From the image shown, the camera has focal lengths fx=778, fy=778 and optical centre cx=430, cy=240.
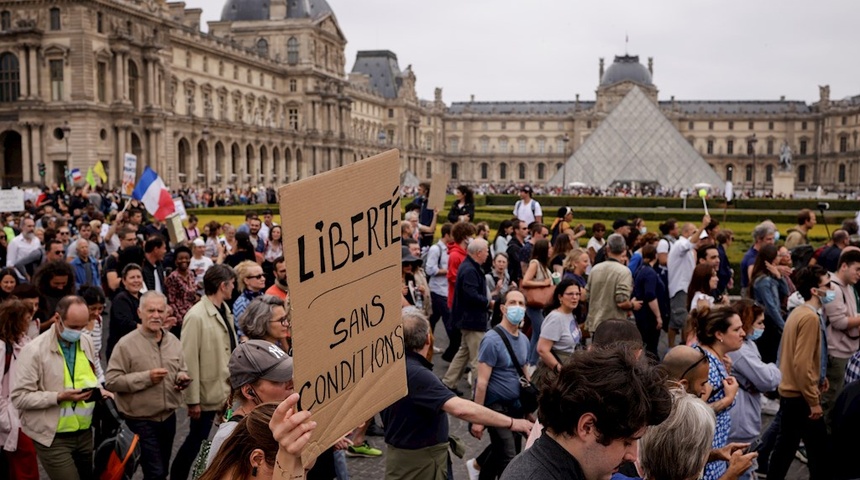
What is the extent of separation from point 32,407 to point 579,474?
338cm

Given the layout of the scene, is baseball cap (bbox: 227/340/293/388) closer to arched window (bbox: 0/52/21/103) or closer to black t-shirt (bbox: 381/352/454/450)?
black t-shirt (bbox: 381/352/454/450)

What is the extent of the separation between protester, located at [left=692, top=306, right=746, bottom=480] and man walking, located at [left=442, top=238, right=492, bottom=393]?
9.17 feet

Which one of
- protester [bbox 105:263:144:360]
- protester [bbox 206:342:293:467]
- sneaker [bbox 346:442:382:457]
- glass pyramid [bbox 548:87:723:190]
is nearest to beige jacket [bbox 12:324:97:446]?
protester [bbox 105:263:144:360]

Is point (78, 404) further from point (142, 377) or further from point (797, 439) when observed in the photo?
point (797, 439)

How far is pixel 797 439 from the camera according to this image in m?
5.30

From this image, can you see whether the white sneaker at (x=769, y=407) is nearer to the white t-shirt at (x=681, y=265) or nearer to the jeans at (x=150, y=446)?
the white t-shirt at (x=681, y=265)

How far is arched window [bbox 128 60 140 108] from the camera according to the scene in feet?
126

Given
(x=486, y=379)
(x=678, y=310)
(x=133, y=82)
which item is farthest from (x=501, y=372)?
(x=133, y=82)

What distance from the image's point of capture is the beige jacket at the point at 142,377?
4648 millimetres

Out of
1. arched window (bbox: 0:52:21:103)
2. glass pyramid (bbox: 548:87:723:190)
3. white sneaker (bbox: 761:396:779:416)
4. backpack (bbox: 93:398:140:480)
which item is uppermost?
arched window (bbox: 0:52:21:103)

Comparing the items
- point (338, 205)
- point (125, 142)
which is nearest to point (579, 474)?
point (338, 205)

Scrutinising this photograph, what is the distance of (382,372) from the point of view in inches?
117

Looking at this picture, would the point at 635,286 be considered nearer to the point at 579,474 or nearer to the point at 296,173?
the point at 579,474

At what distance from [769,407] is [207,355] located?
5.22m
